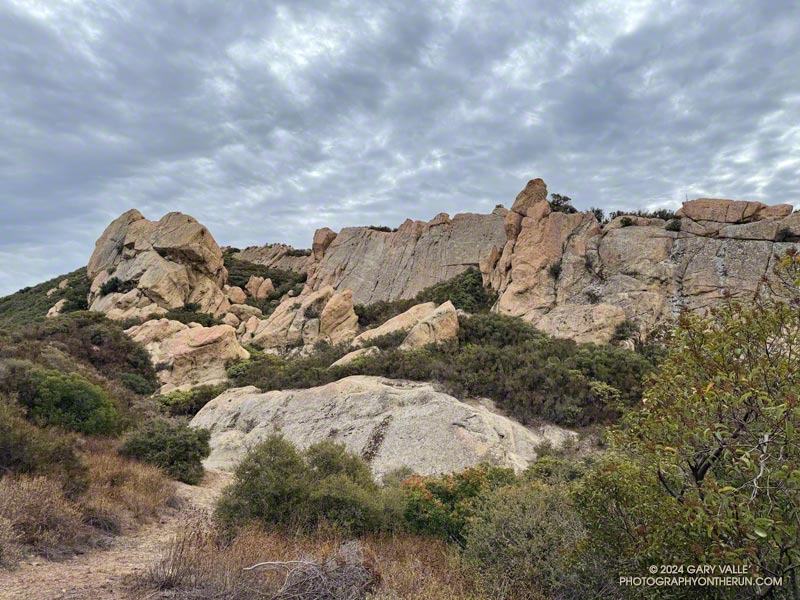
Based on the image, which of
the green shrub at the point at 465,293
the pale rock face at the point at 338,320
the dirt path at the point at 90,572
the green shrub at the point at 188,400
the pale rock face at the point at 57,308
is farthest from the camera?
the pale rock face at the point at 57,308

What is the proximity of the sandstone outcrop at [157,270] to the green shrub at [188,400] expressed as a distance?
17.0 meters

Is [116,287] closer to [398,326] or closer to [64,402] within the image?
[398,326]

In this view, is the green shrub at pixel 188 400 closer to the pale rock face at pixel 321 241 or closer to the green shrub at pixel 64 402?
the green shrub at pixel 64 402

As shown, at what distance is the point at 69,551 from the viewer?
6188 millimetres

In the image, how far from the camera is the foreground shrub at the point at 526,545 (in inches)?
190

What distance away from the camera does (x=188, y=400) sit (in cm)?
2128

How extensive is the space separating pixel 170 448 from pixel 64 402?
328 cm

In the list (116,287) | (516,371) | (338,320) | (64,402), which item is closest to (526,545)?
(516,371)

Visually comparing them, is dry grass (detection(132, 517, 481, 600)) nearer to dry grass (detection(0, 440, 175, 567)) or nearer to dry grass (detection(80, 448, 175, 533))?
dry grass (detection(0, 440, 175, 567))

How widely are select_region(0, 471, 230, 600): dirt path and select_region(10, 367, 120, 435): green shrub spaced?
19.7ft

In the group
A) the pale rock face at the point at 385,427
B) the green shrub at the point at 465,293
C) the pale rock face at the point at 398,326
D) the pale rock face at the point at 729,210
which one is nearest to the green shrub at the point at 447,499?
the pale rock face at the point at 385,427

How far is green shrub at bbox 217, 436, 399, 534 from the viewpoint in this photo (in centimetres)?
735

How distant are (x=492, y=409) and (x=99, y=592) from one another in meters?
11.3

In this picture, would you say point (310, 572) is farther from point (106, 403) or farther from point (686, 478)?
point (106, 403)
